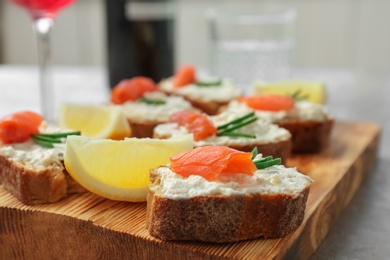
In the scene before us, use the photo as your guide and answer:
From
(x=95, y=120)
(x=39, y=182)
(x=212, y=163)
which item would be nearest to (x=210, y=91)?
(x=95, y=120)

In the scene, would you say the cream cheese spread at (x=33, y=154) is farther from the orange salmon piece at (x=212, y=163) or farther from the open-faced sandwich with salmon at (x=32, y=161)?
the orange salmon piece at (x=212, y=163)

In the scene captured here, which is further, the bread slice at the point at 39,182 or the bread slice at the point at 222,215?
the bread slice at the point at 39,182

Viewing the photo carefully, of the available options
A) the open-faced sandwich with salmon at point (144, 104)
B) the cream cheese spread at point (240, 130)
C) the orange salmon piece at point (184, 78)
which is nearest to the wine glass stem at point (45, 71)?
the open-faced sandwich with salmon at point (144, 104)

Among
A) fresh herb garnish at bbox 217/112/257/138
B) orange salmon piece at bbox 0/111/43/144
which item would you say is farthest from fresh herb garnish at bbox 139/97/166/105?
orange salmon piece at bbox 0/111/43/144

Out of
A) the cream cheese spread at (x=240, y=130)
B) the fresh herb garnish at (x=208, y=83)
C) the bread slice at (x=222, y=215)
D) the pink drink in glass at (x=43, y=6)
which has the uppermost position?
the pink drink in glass at (x=43, y=6)

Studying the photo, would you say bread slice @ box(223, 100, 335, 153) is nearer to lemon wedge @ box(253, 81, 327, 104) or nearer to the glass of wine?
lemon wedge @ box(253, 81, 327, 104)
